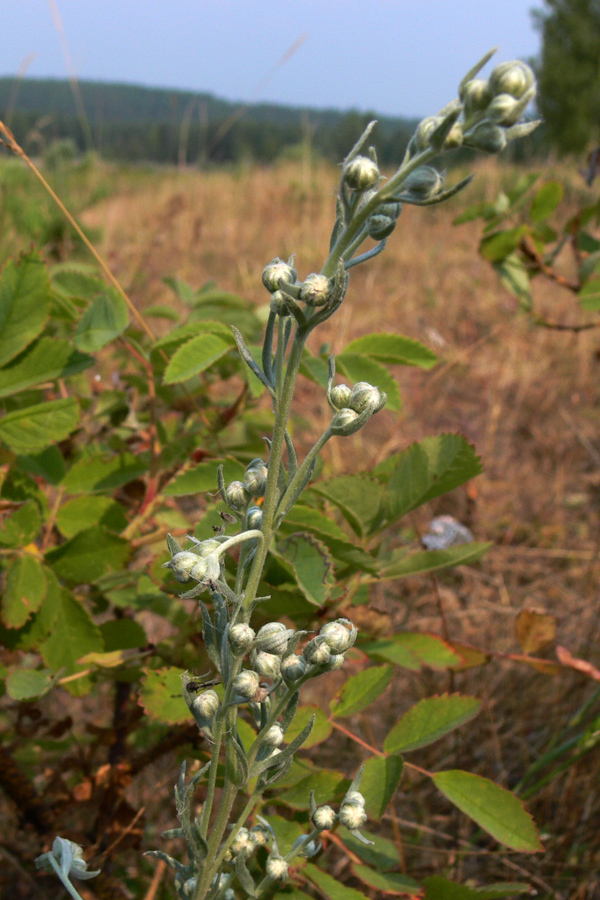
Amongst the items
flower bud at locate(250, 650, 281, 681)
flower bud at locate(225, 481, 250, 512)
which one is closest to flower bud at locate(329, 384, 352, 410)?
flower bud at locate(225, 481, 250, 512)

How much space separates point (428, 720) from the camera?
0.88 metres

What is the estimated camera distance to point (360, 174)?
1.66ft

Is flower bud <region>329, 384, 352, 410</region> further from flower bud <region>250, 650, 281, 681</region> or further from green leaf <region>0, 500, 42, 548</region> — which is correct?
green leaf <region>0, 500, 42, 548</region>

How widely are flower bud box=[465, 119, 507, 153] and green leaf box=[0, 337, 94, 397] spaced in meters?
0.64

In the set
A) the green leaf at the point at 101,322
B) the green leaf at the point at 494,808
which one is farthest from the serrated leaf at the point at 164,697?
the green leaf at the point at 101,322

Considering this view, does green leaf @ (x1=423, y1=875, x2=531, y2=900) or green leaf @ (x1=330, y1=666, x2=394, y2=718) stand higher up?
green leaf @ (x1=330, y1=666, x2=394, y2=718)

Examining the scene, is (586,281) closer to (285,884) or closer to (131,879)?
(285,884)

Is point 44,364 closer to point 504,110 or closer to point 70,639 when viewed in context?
point 70,639

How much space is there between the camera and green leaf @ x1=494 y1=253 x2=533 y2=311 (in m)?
1.65

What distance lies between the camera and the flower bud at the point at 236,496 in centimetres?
60

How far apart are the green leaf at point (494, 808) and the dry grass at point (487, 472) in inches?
8.3

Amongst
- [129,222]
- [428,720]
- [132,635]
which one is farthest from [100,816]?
[129,222]

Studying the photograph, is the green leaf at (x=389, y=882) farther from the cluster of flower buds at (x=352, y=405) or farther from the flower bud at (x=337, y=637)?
the cluster of flower buds at (x=352, y=405)

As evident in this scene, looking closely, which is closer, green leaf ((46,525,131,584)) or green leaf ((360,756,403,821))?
green leaf ((360,756,403,821))
